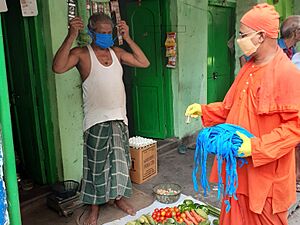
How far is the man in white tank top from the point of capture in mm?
2941

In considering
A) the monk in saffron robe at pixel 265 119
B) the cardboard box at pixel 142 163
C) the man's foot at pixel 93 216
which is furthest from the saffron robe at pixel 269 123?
the cardboard box at pixel 142 163

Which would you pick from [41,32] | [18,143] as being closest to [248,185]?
[41,32]

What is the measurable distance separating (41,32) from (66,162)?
1446 mm

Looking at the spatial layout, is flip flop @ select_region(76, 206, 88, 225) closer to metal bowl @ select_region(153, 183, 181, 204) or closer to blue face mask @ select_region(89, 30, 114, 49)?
metal bowl @ select_region(153, 183, 181, 204)

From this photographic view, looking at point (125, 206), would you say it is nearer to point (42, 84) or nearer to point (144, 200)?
point (144, 200)

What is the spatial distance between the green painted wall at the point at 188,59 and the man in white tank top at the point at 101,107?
1964 mm

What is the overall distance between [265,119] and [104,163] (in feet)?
5.54

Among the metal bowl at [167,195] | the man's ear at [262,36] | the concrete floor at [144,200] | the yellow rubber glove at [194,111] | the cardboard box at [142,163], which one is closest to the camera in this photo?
the man's ear at [262,36]

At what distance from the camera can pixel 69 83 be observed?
361cm

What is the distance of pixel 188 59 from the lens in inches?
211

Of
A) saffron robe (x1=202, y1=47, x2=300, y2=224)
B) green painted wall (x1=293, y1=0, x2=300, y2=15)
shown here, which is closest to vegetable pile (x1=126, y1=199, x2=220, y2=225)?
saffron robe (x1=202, y1=47, x2=300, y2=224)

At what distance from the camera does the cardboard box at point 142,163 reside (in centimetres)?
401

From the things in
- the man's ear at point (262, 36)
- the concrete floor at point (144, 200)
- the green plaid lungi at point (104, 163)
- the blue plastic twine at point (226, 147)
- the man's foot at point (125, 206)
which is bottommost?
the concrete floor at point (144, 200)

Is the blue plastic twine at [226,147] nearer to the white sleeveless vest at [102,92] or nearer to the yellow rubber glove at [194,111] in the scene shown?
the yellow rubber glove at [194,111]
